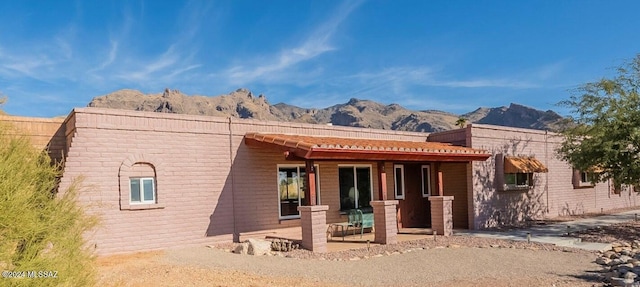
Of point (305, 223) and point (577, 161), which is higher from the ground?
point (577, 161)

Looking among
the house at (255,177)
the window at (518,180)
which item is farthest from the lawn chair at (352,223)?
the window at (518,180)

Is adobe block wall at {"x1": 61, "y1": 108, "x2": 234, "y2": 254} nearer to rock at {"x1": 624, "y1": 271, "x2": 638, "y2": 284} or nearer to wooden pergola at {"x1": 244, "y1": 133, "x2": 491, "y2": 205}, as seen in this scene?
wooden pergola at {"x1": 244, "y1": 133, "x2": 491, "y2": 205}

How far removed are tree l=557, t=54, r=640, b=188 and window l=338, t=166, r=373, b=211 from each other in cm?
701

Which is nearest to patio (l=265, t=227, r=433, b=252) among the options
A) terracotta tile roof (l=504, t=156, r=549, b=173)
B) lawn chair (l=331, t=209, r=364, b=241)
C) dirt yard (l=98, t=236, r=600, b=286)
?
lawn chair (l=331, t=209, r=364, b=241)

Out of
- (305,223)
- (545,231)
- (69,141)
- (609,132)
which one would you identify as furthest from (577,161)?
(69,141)

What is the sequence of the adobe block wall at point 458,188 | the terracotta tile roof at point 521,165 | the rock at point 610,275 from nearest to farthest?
the rock at point 610,275
the adobe block wall at point 458,188
the terracotta tile roof at point 521,165

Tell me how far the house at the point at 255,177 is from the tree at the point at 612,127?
2886mm

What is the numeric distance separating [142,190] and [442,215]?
900cm

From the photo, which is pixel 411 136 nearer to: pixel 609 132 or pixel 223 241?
pixel 609 132

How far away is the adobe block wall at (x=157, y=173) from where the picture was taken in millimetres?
11375

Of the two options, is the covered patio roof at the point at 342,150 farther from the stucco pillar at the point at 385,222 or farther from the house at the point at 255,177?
the stucco pillar at the point at 385,222

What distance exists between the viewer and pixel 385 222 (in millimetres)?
13531

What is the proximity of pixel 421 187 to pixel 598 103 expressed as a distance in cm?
658

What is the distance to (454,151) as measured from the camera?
607 inches
